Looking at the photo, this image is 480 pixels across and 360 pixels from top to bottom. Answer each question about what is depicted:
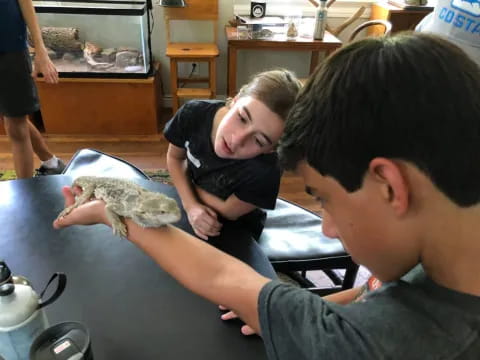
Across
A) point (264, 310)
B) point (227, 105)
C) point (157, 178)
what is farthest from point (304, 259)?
point (157, 178)

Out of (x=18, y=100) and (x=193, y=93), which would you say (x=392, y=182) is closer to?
(x=18, y=100)

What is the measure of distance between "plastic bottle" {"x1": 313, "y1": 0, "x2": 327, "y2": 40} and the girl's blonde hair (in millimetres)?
1943

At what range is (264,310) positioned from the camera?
1.89 ft

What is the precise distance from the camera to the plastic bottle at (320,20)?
288 cm

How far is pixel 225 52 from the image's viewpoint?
3527 mm

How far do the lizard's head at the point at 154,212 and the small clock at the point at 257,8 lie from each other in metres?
2.81

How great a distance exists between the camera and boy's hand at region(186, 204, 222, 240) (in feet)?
3.42

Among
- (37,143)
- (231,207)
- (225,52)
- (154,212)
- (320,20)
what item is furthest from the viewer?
(225,52)

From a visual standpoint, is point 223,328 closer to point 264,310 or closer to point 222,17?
point 264,310

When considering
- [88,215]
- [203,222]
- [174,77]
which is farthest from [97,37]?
[88,215]

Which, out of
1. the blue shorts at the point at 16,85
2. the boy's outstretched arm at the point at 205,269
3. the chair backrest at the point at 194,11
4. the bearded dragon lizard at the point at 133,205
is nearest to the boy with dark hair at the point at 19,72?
the blue shorts at the point at 16,85

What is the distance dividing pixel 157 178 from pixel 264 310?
2.21 meters

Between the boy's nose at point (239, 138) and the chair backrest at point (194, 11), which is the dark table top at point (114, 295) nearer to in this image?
the boy's nose at point (239, 138)

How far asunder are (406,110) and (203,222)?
697 millimetres
